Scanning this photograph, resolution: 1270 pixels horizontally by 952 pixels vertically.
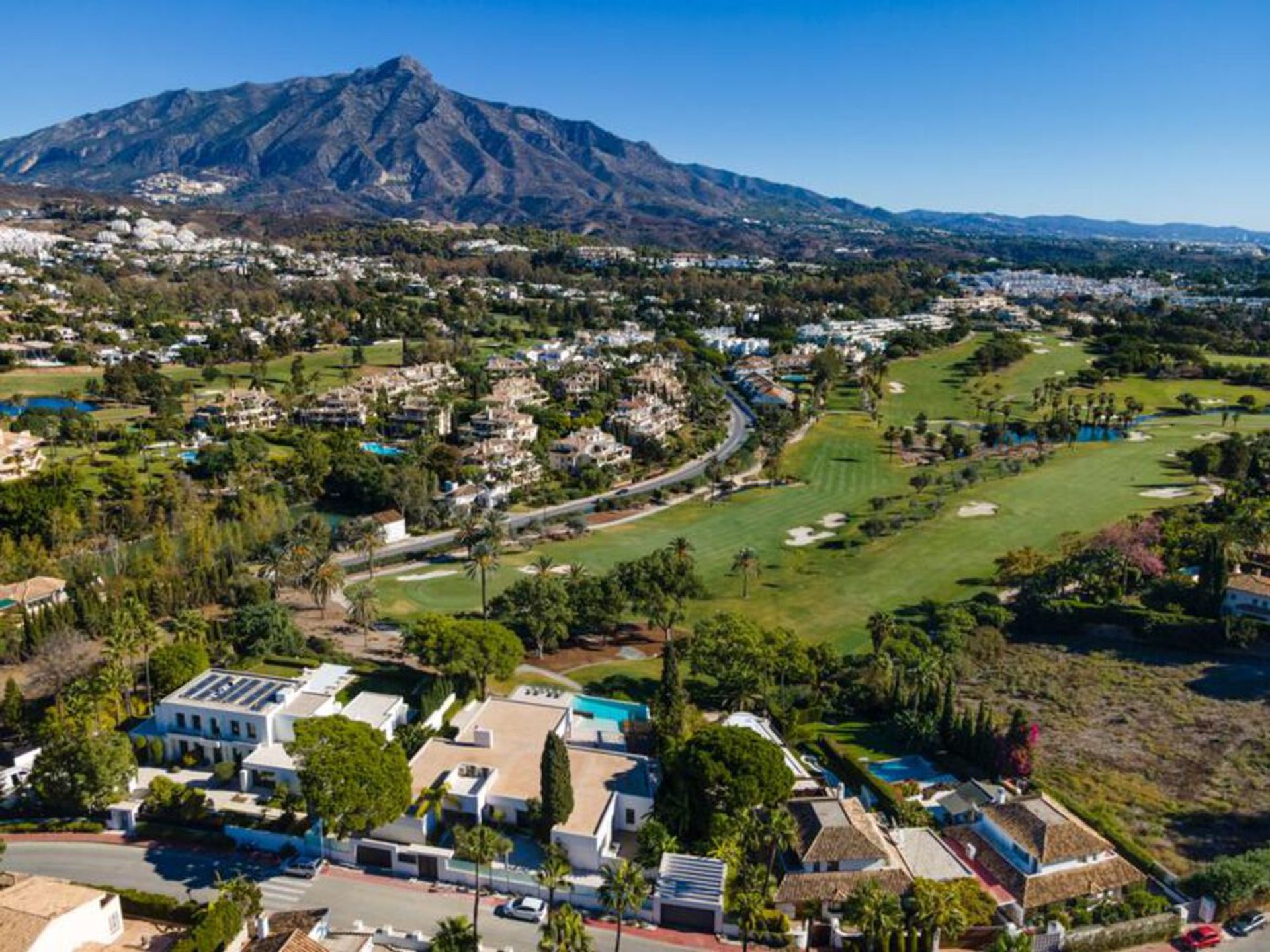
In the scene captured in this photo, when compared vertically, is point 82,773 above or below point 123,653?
below

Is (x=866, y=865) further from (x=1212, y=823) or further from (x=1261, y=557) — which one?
(x=1261, y=557)

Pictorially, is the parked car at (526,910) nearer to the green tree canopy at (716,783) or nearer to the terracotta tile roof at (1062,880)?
the green tree canopy at (716,783)

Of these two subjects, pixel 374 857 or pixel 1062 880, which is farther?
pixel 374 857

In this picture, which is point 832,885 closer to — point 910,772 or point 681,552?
point 910,772

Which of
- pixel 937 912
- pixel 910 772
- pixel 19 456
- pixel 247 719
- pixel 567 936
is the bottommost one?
pixel 910 772

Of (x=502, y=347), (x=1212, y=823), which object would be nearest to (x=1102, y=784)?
(x=1212, y=823)

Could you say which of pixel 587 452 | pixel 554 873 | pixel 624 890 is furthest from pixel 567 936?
pixel 587 452
